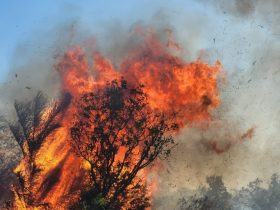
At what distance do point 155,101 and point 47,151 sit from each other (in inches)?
438

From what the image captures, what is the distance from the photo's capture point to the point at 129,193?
32500mm

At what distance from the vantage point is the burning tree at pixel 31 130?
31.2 metres

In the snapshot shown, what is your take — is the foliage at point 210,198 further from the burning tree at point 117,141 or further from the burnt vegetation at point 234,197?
the burning tree at point 117,141

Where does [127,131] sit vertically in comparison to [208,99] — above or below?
below

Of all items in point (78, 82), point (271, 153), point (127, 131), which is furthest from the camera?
point (271, 153)

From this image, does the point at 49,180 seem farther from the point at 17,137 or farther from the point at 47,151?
the point at 17,137

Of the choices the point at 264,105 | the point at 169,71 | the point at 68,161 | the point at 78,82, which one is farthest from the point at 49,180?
the point at 264,105

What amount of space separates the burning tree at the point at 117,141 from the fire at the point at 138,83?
5.21 feet

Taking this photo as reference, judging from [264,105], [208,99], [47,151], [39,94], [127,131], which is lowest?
[47,151]

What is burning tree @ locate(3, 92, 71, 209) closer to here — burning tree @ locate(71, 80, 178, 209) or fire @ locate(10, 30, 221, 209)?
fire @ locate(10, 30, 221, 209)

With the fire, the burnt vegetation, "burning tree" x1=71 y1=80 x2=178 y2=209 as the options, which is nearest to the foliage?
the burnt vegetation

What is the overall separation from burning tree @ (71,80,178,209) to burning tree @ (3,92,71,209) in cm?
340

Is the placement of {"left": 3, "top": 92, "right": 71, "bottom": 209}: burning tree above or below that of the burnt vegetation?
below

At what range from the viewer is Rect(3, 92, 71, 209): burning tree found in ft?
102
